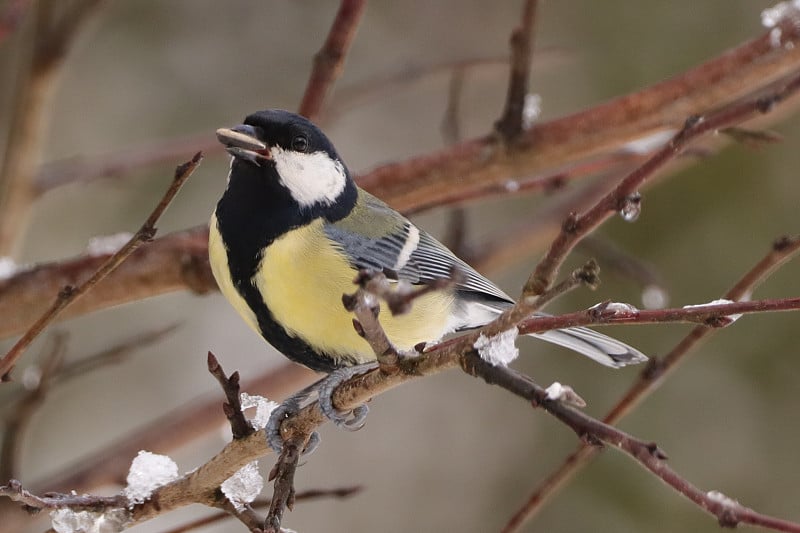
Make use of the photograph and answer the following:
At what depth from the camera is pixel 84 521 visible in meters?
1.09

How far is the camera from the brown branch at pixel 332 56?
5.80ft

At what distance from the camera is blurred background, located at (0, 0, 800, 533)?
3.62 m

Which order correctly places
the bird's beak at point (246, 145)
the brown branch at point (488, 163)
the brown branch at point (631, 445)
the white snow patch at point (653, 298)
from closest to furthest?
the brown branch at point (631, 445) < the bird's beak at point (246, 145) < the brown branch at point (488, 163) < the white snow patch at point (653, 298)

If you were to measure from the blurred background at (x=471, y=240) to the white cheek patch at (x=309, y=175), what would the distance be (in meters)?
1.81

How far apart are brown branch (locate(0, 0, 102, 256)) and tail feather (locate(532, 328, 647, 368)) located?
109 cm

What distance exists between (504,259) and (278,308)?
2.83 feet

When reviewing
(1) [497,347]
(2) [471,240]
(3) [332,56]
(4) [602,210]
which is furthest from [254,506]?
(2) [471,240]

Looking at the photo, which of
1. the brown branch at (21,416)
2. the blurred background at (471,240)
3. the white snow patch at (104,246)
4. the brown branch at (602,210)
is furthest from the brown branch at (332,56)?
the blurred background at (471,240)

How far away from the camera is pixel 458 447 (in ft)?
13.3

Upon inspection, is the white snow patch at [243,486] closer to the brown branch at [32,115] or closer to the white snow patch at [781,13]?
the brown branch at [32,115]

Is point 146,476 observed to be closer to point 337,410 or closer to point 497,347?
point 337,410

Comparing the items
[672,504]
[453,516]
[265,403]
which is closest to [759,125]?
[265,403]

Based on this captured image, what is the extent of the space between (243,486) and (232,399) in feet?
0.69

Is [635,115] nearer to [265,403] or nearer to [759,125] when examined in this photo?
[759,125]
